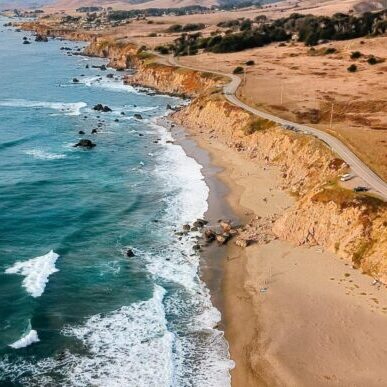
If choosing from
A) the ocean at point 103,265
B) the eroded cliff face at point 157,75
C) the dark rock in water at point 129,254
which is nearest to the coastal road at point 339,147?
the ocean at point 103,265

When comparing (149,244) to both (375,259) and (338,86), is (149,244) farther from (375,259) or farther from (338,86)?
(338,86)

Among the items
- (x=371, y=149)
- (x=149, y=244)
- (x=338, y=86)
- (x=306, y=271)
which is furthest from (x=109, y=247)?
(x=338, y=86)

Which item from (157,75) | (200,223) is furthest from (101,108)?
(200,223)

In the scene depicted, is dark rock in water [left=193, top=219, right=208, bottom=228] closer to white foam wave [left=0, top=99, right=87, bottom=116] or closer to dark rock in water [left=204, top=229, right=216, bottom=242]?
dark rock in water [left=204, top=229, right=216, bottom=242]

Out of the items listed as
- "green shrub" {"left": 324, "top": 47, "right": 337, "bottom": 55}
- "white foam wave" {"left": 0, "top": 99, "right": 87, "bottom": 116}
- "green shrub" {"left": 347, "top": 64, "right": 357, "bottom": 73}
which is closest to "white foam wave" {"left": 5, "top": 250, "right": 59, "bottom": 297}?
"white foam wave" {"left": 0, "top": 99, "right": 87, "bottom": 116}

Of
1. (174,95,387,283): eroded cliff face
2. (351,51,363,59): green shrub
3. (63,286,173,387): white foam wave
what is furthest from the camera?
(351,51,363,59): green shrub

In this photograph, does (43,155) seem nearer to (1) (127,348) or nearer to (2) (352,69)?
(1) (127,348)
